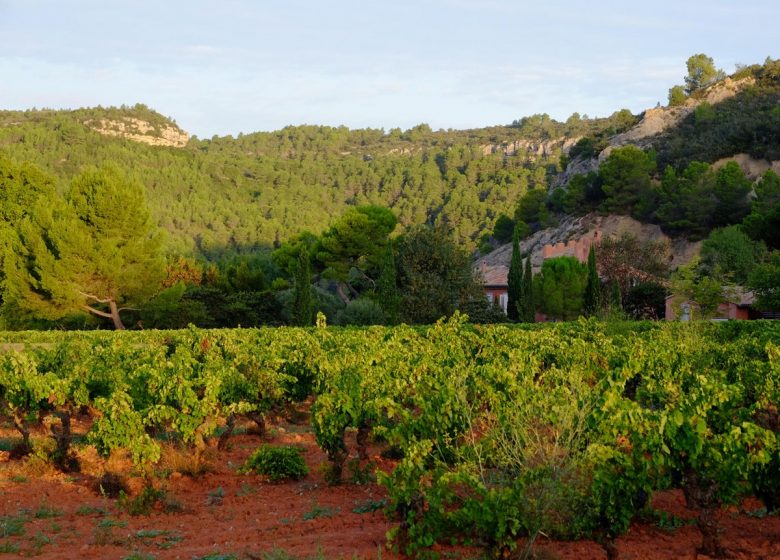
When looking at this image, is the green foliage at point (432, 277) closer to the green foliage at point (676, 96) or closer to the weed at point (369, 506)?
the weed at point (369, 506)

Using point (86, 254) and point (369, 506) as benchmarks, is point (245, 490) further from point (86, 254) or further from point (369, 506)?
point (86, 254)

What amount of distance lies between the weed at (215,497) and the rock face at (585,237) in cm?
4574

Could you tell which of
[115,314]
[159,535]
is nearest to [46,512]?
[159,535]

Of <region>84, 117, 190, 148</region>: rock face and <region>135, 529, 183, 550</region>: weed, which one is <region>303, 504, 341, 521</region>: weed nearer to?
<region>135, 529, 183, 550</region>: weed

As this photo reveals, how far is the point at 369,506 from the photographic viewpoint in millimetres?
8867

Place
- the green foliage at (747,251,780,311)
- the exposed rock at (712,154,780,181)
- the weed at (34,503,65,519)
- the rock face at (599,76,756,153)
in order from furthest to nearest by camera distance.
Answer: the rock face at (599,76,756,153) → the exposed rock at (712,154,780,181) → the green foliage at (747,251,780,311) → the weed at (34,503,65,519)

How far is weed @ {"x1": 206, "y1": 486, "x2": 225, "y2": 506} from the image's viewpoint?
9.60 meters

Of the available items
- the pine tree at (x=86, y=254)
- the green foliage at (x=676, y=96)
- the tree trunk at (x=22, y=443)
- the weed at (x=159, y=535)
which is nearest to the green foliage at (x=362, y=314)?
the pine tree at (x=86, y=254)

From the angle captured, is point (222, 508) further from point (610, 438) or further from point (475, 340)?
point (475, 340)

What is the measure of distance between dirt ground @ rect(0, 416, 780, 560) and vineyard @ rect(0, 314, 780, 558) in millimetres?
259

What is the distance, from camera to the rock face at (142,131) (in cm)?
11666

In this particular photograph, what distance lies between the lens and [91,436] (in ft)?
31.8

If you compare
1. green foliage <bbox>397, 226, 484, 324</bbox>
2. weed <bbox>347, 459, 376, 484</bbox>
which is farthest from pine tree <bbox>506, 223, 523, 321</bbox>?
weed <bbox>347, 459, 376, 484</bbox>

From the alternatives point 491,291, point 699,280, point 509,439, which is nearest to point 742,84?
point 491,291
